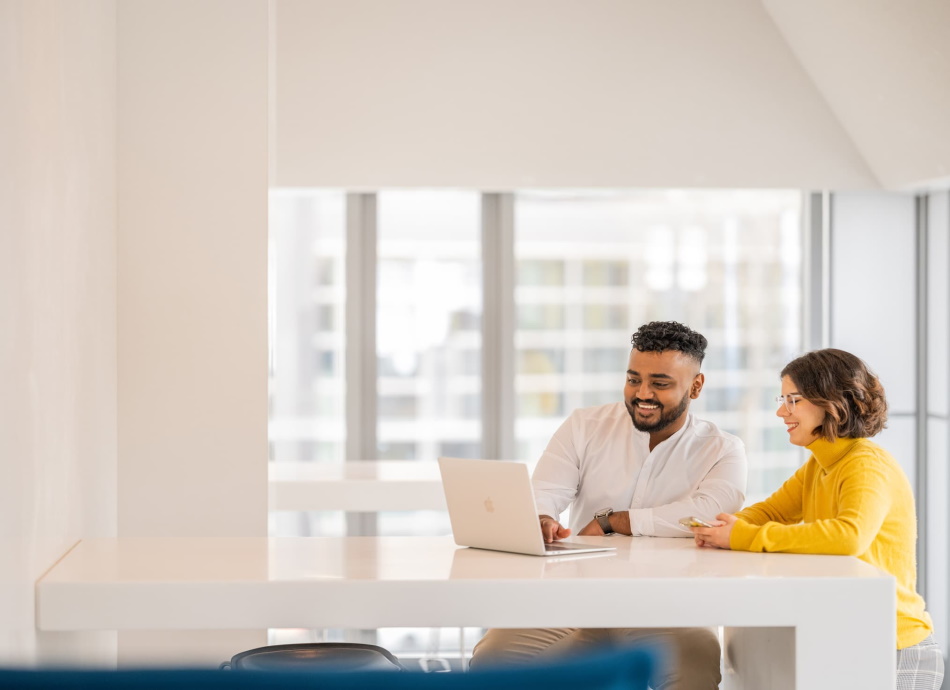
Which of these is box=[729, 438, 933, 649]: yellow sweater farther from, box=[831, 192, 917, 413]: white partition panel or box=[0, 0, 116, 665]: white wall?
box=[831, 192, 917, 413]: white partition panel

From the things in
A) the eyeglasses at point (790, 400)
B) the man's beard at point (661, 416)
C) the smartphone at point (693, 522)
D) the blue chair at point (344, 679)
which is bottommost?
the smartphone at point (693, 522)

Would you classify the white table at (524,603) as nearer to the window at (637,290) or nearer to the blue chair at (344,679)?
the blue chair at (344,679)

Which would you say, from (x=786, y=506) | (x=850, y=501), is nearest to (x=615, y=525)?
(x=786, y=506)

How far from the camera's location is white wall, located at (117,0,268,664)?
3.13 metres

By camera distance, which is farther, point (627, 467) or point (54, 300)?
point (627, 467)

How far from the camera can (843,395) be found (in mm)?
2705

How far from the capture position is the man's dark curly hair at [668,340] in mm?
3195

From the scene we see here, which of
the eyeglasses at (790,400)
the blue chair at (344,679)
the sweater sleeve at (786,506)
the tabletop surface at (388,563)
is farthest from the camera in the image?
the sweater sleeve at (786,506)

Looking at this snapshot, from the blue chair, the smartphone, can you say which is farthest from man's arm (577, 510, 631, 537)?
the blue chair

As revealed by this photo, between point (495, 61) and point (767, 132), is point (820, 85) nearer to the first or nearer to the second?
point (767, 132)

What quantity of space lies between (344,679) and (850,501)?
1.74 m

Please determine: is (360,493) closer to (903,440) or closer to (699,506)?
(699,506)

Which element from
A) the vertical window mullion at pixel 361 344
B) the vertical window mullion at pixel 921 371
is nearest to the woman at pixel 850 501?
the vertical window mullion at pixel 921 371

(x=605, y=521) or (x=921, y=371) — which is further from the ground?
(x=921, y=371)
